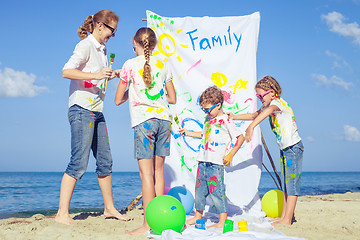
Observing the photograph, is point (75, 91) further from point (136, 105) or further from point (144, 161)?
point (144, 161)

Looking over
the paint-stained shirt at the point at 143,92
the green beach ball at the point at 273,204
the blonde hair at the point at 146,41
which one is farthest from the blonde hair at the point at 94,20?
the green beach ball at the point at 273,204

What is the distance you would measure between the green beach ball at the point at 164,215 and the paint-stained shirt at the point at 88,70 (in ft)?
3.78

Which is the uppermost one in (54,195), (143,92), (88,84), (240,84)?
(240,84)

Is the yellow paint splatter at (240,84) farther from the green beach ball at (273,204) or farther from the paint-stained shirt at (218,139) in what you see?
the green beach ball at (273,204)

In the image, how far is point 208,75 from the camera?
14.3 feet

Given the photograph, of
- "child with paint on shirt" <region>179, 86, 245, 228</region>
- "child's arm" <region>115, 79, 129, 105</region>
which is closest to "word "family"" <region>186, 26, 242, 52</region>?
"child with paint on shirt" <region>179, 86, 245, 228</region>

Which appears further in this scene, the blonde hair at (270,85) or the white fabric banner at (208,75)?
the white fabric banner at (208,75)

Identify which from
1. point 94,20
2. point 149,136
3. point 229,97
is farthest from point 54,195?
point 149,136

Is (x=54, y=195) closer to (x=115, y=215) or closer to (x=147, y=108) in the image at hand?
(x=115, y=215)

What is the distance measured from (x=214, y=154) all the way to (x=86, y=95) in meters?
1.36

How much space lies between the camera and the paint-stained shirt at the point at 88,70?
316 cm

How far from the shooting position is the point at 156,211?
2668 mm

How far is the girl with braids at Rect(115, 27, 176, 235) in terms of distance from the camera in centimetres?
292

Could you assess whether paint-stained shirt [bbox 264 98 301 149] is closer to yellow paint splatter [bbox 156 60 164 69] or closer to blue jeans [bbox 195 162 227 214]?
blue jeans [bbox 195 162 227 214]
